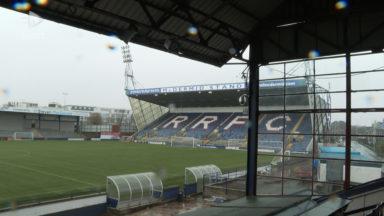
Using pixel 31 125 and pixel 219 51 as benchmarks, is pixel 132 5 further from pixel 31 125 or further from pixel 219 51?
pixel 31 125

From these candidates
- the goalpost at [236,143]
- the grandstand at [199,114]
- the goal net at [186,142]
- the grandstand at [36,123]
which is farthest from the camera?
the grandstand at [36,123]

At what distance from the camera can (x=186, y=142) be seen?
5791 centimetres

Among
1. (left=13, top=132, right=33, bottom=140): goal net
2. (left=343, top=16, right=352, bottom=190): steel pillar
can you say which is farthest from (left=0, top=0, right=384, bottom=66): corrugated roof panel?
(left=13, top=132, right=33, bottom=140): goal net

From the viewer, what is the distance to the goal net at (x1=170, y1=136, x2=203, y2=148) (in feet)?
185

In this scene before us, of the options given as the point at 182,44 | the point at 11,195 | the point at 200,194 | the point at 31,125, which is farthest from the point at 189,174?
the point at 31,125

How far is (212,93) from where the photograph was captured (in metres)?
54.1

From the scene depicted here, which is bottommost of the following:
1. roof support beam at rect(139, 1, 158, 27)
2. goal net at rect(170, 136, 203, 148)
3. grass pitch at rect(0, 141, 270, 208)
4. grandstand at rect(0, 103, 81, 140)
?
grass pitch at rect(0, 141, 270, 208)

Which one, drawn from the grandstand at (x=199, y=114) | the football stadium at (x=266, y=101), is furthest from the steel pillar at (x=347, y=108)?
the grandstand at (x=199, y=114)

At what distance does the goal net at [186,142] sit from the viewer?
56.5m

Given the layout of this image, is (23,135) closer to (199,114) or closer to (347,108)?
(199,114)

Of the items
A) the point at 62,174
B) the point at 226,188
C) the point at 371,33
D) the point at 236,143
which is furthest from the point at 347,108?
the point at 236,143

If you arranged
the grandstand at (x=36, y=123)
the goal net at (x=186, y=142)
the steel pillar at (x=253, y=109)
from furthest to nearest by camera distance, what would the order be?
the grandstand at (x=36, y=123) → the goal net at (x=186, y=142) → the steel pillar at (x=253, y=109)

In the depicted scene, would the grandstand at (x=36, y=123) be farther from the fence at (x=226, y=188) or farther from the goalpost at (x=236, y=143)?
the fence at (x=226, y=188)

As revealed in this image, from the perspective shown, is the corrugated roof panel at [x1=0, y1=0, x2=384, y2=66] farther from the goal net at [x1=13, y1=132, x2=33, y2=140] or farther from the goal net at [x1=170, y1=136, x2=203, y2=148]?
the goal net at [x1=13, y1=132, x2=33, y2=140]
